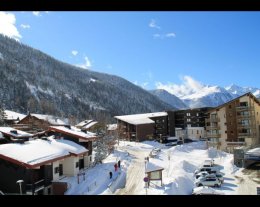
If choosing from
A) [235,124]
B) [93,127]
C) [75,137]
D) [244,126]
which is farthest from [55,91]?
[75,137]

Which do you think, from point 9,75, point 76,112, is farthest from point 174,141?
point 9,75

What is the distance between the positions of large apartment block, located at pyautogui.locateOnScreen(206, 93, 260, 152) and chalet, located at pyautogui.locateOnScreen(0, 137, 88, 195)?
20.0 metres

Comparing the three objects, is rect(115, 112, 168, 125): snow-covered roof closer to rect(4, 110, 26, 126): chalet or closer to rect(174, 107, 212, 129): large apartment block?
rect(174, 107, 212, 129): large apartment block

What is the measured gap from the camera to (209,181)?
55.1 ft

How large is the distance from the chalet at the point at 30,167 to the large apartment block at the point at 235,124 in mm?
20009

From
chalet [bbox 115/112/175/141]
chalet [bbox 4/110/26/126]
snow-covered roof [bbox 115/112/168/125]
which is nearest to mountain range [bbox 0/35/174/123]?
chalet [bbox 4/110/26/126]

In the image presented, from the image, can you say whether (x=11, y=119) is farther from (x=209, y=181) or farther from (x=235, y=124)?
(x=209, y=181)

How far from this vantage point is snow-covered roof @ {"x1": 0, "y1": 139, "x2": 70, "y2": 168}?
526 inches

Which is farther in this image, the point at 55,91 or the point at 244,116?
the point at 55,91

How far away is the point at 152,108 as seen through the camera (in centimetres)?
12356

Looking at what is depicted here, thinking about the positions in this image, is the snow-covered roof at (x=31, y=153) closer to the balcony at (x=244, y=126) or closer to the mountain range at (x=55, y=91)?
the balcony at (x=244, y=126)

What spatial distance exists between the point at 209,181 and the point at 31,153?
9021 millimetres
